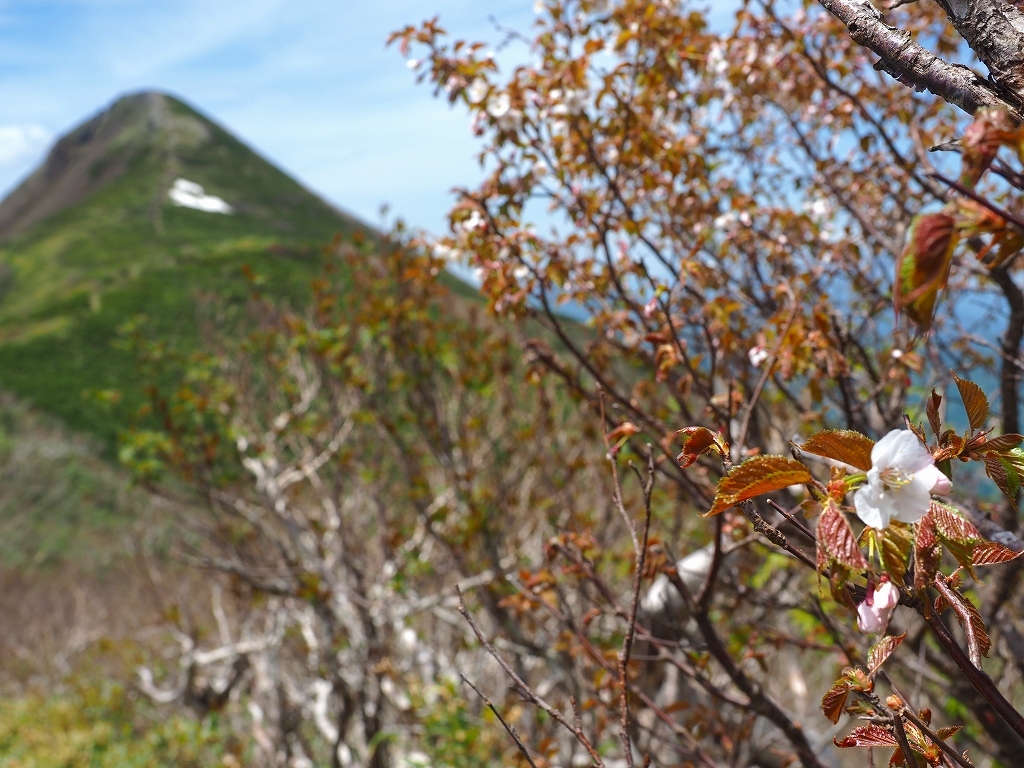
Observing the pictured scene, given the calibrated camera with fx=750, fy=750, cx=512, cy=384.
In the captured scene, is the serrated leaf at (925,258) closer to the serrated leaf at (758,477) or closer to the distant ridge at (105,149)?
the serrated leaf at (758,477)

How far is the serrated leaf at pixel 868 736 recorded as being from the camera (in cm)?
93

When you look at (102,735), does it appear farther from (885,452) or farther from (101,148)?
(101,148)

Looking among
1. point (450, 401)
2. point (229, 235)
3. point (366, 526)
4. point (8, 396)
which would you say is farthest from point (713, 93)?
point (229, 235)

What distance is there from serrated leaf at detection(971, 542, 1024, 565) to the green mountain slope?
26.1 meters

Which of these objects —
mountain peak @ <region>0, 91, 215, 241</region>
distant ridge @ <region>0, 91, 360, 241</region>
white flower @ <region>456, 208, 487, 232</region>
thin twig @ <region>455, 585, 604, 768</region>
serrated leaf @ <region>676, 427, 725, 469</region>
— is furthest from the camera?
mountain peak @ <region>0, 91, 215, 241</region>

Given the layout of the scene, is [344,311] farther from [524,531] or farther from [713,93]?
[713,93]

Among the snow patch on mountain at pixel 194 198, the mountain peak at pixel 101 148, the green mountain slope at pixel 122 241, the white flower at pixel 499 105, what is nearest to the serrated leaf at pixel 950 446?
the white flower at pixel 499 105

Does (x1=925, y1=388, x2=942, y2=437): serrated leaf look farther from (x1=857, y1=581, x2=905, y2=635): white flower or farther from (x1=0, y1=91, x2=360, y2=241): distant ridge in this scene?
(x1=0, y1=91, x2=360, y2=241): distant ridge

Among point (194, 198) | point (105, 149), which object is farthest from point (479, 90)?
point (105, 149)

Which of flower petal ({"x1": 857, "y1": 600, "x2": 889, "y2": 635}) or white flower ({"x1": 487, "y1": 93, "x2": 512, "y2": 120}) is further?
white flower ({"x1": 487, "y1": 93, "x2": 512, "y2": 120})

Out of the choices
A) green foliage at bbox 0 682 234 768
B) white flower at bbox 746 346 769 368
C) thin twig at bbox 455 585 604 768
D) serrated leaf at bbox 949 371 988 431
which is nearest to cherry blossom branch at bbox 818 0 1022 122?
serrated leaf at bbox 949 371 988 431

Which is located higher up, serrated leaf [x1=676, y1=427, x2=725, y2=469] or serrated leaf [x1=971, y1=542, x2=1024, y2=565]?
serrated leaf [x1=676, y1=427, x2=725, y2=469]

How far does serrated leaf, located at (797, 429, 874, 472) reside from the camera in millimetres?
780

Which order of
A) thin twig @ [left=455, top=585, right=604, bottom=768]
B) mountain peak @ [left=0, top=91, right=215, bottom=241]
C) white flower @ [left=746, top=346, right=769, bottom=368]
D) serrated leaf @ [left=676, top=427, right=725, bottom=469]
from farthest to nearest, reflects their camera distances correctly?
1. mountain peak @ [left=0, top=91, right=215, bottom=241]
2. white flower @ [left=746, top=346, right=769, bottom=368]
3. thin twig @ [left=455, top=585, right=604, bottom=768]
4. serrated leaf @ [left=676, top=427, right=725, bottom=469]
